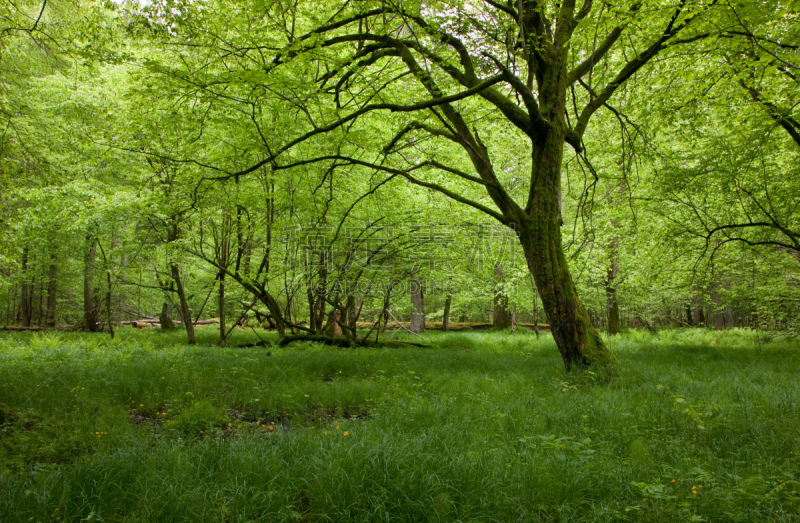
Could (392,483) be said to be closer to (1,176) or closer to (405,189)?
(1,176)

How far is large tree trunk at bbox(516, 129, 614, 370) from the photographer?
19.6 ft

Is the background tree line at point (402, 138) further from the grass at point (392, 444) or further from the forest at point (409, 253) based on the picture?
the grass at point (392, 444)

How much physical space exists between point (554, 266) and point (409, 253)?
4.25m

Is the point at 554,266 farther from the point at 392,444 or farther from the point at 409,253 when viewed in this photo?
the point at 409,253

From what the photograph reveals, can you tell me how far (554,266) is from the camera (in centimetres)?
607

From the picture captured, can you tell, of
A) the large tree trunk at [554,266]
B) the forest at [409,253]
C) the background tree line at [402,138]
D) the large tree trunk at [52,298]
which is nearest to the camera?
the forest at [409,253]

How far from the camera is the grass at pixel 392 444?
2309 millimetres

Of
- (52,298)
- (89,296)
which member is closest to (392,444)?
(89,296)

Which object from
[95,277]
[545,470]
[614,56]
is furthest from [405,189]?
[95,277]

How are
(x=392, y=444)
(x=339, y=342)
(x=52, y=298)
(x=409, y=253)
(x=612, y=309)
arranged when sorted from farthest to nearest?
(x=52, y=298), (x=612, y=309), (x=339, y=342), (x=409, y=253), (x=392, y=444)

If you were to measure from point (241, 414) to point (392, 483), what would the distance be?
2.74 meters

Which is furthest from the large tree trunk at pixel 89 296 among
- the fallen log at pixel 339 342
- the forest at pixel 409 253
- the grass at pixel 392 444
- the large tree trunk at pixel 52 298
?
the fallen log at pixel 339 342

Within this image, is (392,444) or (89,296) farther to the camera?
(89,296)

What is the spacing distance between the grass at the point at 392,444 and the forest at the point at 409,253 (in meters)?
0.03
